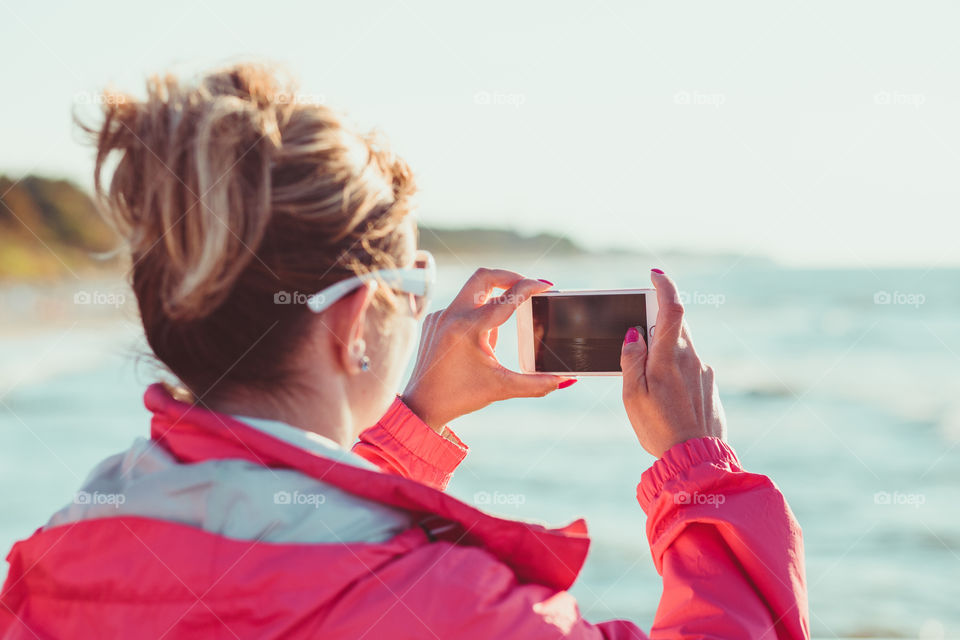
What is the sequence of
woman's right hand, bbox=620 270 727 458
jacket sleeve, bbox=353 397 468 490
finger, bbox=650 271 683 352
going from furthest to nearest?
jacket sleeve, bbox=353 397 468 490 → finger, bbox=650 271 683 352 → woman's right hand, bbox=620 270 727 458

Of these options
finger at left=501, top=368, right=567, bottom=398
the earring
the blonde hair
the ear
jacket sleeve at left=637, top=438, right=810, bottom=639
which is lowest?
finger at left=501, top=368, right=567, bottom=398

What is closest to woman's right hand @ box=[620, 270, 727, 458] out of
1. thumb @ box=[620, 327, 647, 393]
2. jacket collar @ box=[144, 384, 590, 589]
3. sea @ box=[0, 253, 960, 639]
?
thumb @ box=[620, 327, 647, 393]

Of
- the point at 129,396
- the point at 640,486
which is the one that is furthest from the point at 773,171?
the point at 640,486

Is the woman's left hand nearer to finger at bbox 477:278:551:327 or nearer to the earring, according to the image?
finger at bbox 477:278:551:327

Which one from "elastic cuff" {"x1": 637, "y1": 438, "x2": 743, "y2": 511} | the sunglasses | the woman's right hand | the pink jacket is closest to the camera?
the pink jacket

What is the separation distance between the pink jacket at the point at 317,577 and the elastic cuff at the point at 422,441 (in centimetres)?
69

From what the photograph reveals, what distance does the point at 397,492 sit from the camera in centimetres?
108

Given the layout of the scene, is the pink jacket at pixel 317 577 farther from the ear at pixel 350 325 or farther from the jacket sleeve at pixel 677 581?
the ear at pixel 350 325

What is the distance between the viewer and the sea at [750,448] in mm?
5830

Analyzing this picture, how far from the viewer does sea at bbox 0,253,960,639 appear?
19.1 ft

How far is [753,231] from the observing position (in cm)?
2895

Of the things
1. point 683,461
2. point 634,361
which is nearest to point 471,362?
point 634,361

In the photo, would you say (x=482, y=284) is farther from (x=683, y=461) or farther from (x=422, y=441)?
(x=683, y=461)

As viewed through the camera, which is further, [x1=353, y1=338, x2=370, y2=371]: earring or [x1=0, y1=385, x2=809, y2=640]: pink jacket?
[x1=353, y1=338, x2=370, y2=371]: earring
